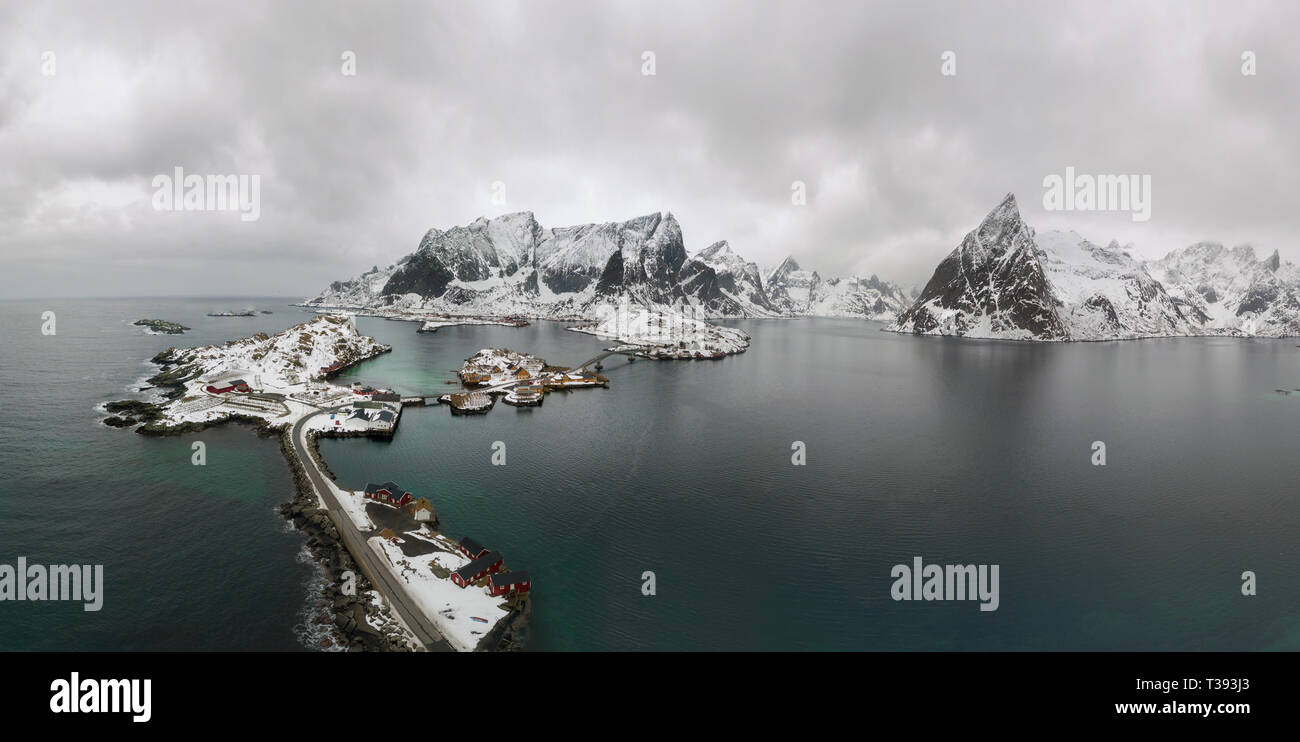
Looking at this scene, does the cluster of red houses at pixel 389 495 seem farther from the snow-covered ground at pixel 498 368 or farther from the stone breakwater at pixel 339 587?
the snow-covered ground at pixel 498 368

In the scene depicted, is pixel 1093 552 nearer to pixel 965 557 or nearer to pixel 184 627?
pixel 965 557

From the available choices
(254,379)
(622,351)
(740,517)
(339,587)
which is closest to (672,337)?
(622,351)

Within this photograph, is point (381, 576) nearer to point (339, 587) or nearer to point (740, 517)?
point (339, 587)

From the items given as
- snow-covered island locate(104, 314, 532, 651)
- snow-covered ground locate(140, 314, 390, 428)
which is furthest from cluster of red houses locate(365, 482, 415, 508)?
snow-covered ground locate(140, 314, 390, 428)

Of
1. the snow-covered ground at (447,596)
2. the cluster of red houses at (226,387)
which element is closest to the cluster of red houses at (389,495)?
the snow-covered ground at (447,596)

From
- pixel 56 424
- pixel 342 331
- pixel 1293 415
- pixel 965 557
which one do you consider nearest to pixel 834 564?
→ pixel 965 557
